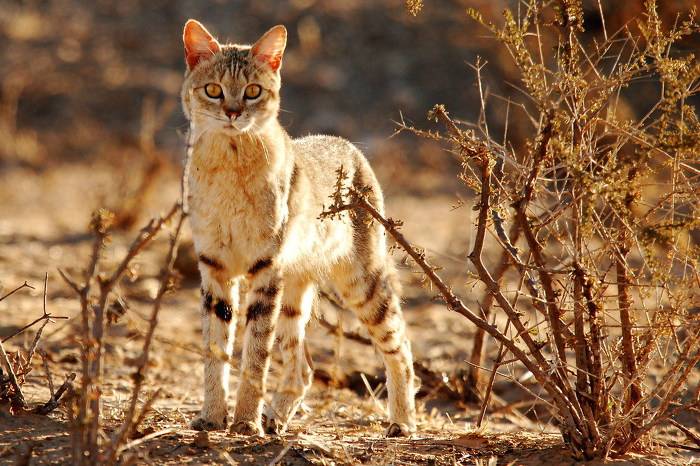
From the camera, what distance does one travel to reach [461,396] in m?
5.95

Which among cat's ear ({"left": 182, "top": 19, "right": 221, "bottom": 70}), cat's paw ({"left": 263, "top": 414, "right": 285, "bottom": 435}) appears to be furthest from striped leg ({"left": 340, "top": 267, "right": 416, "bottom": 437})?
cat's ear ({"left": 182, "top": 19, "right": 221, "bottom": 70})

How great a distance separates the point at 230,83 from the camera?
4637 millimetres

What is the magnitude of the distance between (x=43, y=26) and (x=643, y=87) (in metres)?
9.25

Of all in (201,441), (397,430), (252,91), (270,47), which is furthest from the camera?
(397,430)

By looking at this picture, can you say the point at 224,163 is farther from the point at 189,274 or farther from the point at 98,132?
the point at 98,132

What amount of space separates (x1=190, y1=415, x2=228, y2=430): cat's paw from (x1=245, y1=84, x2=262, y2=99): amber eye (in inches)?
61.8

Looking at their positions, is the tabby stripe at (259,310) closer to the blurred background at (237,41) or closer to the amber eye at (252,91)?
the amber eye at (252,91)

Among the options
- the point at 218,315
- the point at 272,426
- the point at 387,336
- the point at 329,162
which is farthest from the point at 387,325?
the point at 218,315

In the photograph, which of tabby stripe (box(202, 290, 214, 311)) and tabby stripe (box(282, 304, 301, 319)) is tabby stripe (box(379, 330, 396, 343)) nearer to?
tabby stripe (box(282, 304, 301, 319))

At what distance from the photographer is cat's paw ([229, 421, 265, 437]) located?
4.19 metres

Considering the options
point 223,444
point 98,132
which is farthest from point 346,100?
point 223,444

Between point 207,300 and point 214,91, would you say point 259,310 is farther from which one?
point 214,91

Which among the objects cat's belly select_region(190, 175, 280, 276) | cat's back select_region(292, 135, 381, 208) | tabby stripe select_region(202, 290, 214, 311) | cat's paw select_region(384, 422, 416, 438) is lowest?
cat's paw select_region(384, 422, 416, 438)

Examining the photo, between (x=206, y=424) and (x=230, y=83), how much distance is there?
164 cm
